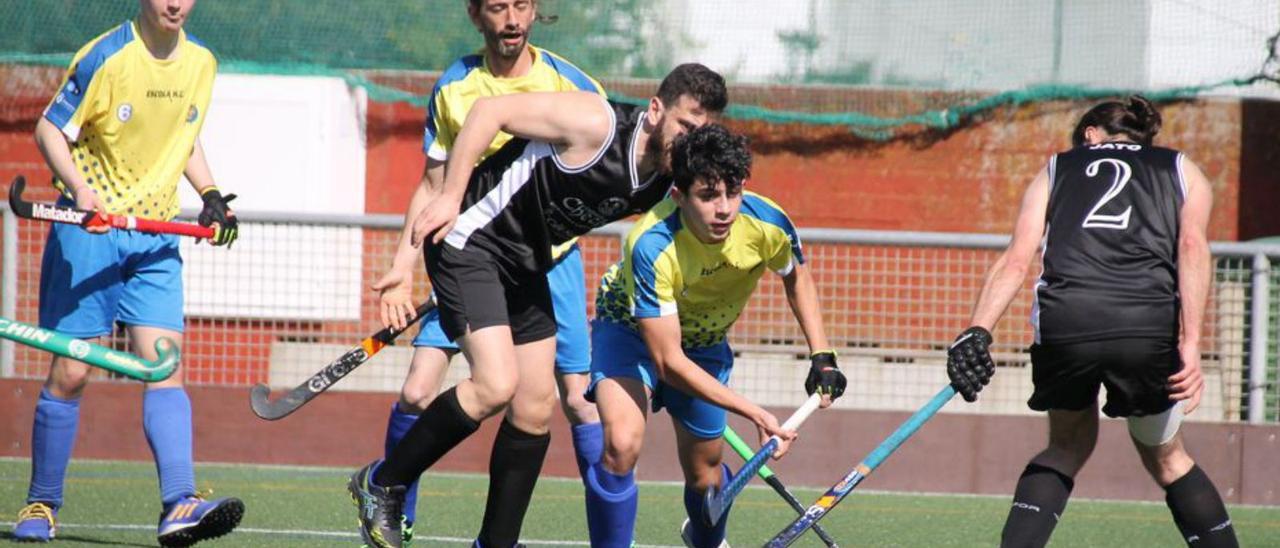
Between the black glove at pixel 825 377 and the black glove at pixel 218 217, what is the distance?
6.36 feet

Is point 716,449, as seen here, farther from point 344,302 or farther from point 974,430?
point 344,302

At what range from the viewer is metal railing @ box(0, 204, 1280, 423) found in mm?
7973

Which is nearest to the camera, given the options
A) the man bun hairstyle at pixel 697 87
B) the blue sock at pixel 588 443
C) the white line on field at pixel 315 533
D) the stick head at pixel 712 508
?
the man bun hairstyle at pixel 697 87

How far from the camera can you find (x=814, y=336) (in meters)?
5.08

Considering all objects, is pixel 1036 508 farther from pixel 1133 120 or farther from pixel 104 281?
pixel 104 281

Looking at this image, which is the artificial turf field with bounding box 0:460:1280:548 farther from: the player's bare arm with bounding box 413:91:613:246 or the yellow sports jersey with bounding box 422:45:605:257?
the player's bare arm with bounding box 413:91:613:246

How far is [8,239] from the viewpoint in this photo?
8.37 m

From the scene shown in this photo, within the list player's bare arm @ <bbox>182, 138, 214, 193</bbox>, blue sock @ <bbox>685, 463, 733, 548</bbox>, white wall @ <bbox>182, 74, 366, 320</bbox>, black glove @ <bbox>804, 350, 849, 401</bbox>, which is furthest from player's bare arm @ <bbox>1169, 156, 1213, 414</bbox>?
white wall @ <bbox>182, 74, 366, 320</bbox>

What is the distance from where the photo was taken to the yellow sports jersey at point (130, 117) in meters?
5.36

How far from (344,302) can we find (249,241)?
0.60 metres

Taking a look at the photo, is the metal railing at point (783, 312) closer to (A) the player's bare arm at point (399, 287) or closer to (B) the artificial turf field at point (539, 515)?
(B) the artificial turf field at point (539, 515)

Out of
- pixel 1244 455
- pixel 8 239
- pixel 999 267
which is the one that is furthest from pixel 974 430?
pixel 8 239

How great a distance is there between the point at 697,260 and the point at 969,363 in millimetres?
858

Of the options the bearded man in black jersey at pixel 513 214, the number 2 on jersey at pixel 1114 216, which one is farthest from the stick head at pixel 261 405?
the number 2 on jersey at pixel 1114 216
